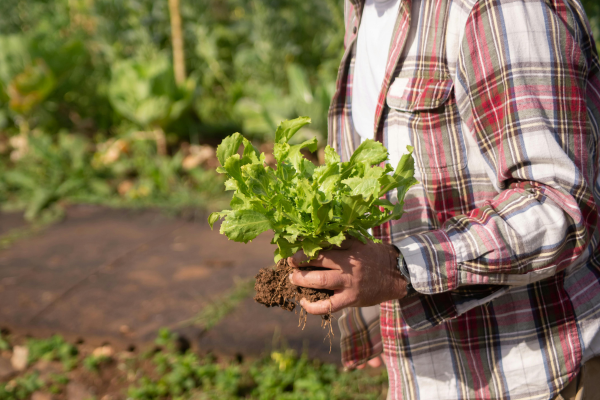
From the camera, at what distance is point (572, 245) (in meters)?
1.11

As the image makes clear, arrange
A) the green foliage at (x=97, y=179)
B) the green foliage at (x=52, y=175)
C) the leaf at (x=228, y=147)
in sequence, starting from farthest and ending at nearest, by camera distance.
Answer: the green foliage at (x=52, y=175)
the green foliage at (x=97, y=179)
the leaf at (x=228, y=147)

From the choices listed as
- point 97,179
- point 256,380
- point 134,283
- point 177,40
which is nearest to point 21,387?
point 134,283

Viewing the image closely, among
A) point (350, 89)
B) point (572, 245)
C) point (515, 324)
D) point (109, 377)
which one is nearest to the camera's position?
point (572, 245)

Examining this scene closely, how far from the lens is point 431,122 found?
129cm

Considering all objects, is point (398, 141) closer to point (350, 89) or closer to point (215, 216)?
point (350, 89)

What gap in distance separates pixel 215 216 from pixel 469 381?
0.83 metres

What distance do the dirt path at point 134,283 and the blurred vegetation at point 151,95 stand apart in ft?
2.21

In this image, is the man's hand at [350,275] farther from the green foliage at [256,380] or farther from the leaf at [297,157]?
the green foliage at [256,380]

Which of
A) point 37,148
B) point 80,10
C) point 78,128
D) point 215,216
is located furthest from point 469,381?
point 80,10

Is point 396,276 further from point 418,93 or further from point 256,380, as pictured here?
point 256,380

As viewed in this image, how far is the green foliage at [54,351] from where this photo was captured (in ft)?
9.36

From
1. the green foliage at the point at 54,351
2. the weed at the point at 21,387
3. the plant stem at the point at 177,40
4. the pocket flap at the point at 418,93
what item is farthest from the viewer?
the plant stem at the point at 177,40

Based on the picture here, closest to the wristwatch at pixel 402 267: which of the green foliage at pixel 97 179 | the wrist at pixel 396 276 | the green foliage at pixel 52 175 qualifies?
the wrist at pixel 396 276

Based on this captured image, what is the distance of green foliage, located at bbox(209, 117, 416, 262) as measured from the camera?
104 centimetres
